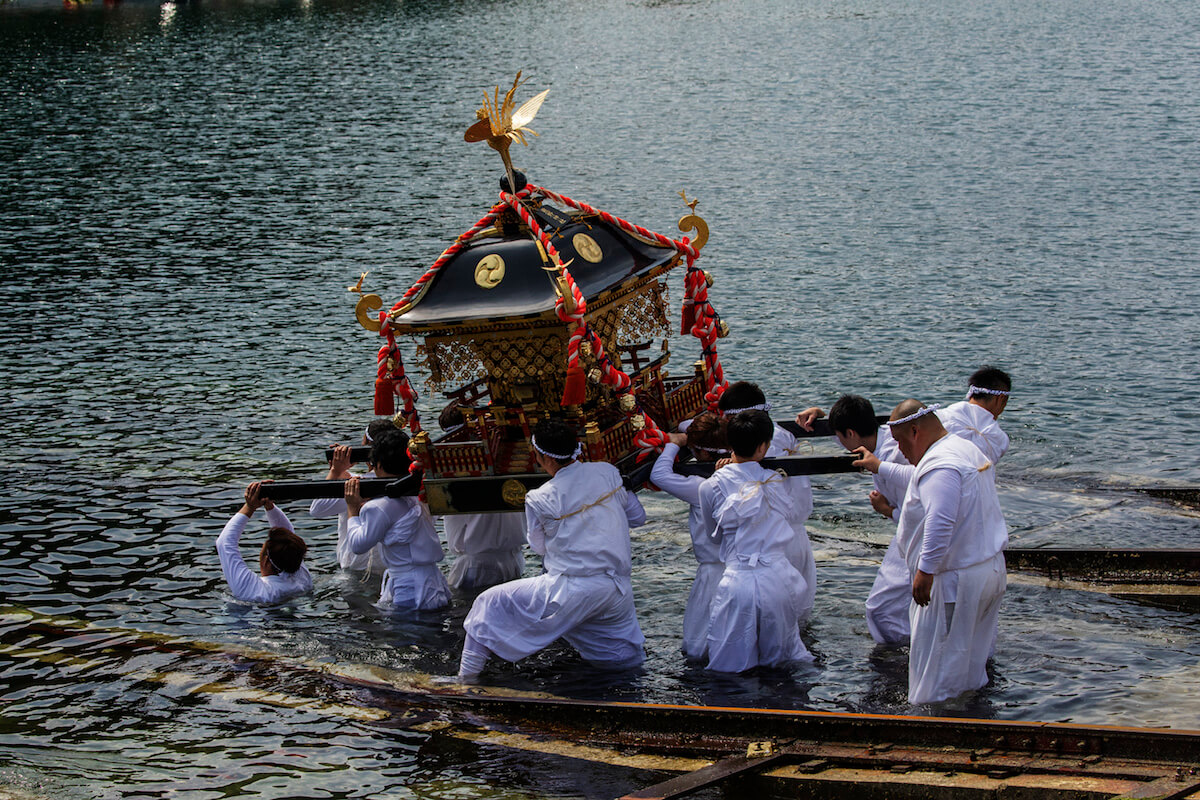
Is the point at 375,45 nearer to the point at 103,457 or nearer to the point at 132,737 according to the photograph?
the point at 103,457

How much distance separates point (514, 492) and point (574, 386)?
1.19m

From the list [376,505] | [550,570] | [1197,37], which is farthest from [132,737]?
[1197,37]

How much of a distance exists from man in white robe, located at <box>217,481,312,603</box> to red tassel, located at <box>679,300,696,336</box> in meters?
4.27

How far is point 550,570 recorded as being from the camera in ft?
34.5

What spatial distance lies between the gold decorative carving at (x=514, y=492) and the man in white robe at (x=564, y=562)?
1.90 ft

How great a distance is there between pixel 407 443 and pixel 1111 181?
23458mm

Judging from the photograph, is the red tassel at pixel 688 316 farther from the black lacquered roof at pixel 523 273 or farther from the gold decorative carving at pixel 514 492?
the gold decorative carving at pixel 514 492

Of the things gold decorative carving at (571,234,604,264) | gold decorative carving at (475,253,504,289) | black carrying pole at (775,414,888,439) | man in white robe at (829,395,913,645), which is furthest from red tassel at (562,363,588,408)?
black carrying pole at (775,414,888,439)

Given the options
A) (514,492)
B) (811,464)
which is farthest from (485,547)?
(811,464)

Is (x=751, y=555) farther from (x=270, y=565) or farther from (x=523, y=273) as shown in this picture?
(x=270, y=565)

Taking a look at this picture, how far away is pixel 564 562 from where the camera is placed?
34.1 feet

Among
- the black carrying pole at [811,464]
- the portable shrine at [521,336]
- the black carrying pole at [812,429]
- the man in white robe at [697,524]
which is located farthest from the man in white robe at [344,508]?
the black carrying pole at [811,464]

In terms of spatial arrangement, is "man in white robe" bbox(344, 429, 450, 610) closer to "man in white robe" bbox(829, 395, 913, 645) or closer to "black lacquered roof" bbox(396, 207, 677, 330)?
"black lacquered roof" bbox(396, 207, 677, 330)

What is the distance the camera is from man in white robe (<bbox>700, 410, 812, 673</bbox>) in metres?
10.4
